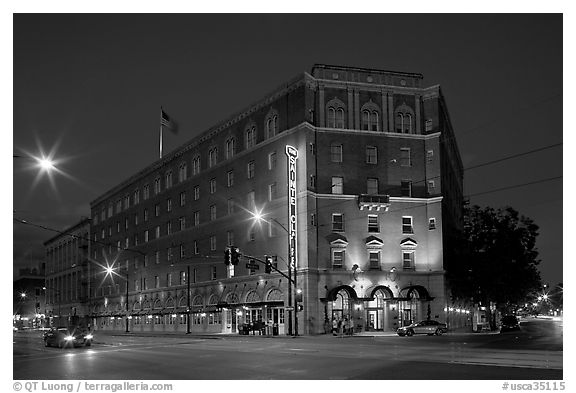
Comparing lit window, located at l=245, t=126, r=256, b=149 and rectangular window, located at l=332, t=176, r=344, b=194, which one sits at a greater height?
lit window, located at l=245, t=126, r=256, b=149

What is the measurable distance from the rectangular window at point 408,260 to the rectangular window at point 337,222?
22.3ft

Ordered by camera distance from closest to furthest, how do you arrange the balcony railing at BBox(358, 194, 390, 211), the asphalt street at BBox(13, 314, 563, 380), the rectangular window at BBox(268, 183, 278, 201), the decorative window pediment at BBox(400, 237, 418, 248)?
the asphalt street at BBox(13, 314, 563, 380) → the balcony railing at BBox(358, 194, 390, 211) → the decorative window pediment at BBox(400, 237, 418, 248) → the rectangular window at BBox(268, 183, 278, 201)

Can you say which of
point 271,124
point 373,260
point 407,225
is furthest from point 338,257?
point 271,124

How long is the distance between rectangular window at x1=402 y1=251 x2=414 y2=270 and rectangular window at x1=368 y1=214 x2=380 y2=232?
3.65m

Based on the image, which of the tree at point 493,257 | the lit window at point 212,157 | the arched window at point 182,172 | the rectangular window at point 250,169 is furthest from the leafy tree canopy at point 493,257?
the arched window at point 182,172

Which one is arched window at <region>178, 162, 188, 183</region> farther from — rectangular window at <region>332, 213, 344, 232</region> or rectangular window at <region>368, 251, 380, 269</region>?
rectangular window at <region>368, 251, 380, 269</region>

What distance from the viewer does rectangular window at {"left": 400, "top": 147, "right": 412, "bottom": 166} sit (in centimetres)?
6600

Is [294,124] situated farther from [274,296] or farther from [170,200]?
[170,200]

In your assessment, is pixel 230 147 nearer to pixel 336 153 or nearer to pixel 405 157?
pixel 336 153

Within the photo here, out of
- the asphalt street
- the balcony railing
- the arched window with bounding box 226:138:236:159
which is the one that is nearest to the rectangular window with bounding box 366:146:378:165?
the balcony railing

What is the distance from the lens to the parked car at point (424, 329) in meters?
53.6

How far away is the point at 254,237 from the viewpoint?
228ft

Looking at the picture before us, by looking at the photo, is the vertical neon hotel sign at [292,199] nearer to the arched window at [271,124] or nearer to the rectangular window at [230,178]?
the arched window at [271,124]

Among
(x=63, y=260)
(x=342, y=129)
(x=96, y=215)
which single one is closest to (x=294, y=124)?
(x=342, y=129)
